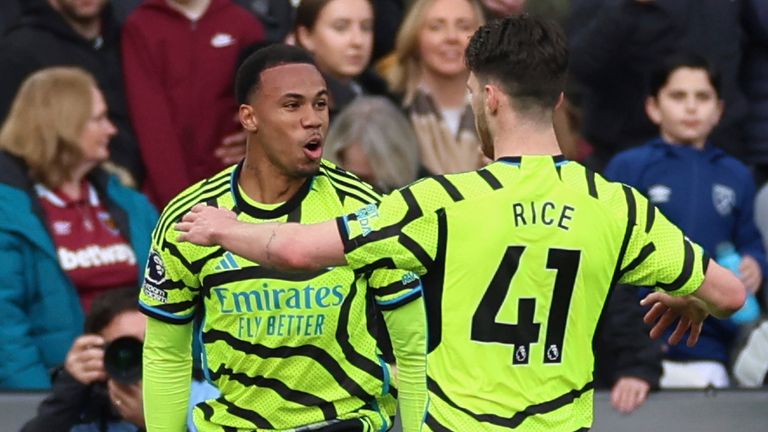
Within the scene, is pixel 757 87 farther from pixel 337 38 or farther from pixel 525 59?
pixel 525 59

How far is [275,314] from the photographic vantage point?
545cm

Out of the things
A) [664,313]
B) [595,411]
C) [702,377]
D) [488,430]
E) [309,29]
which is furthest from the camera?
[309,29]

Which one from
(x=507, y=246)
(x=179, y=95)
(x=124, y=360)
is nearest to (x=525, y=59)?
(x=507, y=246)

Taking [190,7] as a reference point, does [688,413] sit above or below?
below

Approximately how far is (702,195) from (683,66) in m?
0.72

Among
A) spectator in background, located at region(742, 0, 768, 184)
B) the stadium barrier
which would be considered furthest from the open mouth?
spectator in background, located at region(742, 0, 768, 184)

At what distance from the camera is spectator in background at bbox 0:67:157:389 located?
24.4 feet

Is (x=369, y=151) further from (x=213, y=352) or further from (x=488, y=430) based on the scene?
(x=488, y=430)

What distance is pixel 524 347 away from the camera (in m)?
4.70

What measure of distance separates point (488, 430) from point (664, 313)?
2.37 ft

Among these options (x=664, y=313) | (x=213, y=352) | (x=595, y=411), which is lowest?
(x=595, y=411)

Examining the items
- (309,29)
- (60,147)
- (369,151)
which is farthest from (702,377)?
(60,147)

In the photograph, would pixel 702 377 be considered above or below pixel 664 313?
below

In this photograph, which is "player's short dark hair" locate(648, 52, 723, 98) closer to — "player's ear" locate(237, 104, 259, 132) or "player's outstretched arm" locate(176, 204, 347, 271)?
"player's ear" locate(237, 104, 259, 132)
